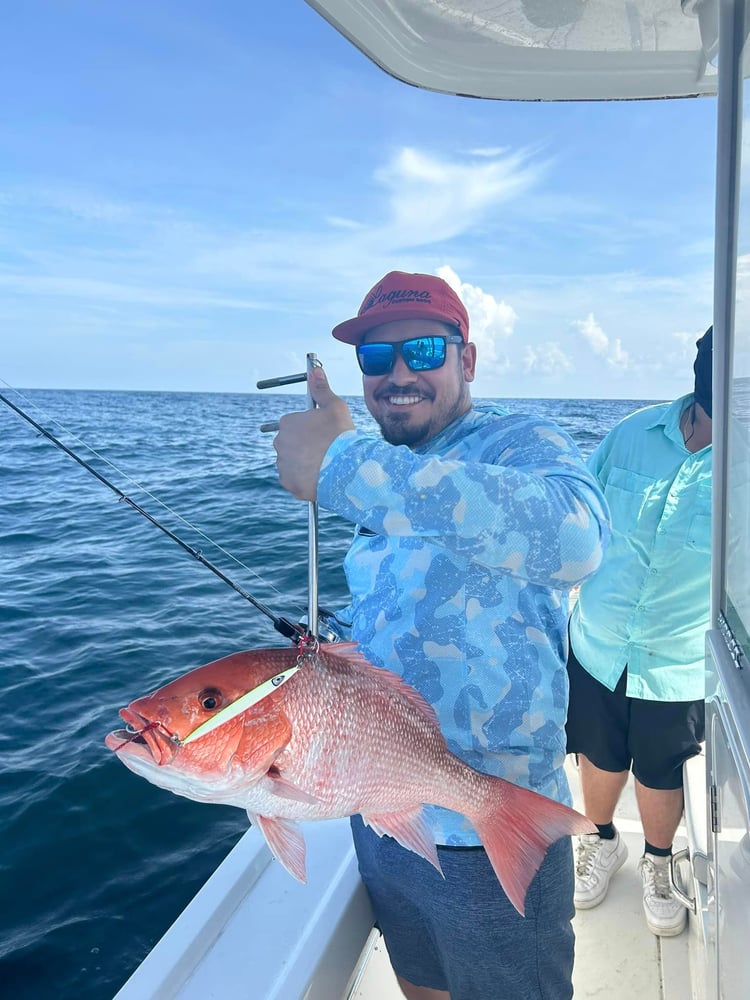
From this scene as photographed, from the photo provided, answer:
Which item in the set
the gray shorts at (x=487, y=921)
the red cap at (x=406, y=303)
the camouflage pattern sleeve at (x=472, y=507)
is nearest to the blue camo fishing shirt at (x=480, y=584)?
the camouflage pattern sleeve at (x=472, y=507)

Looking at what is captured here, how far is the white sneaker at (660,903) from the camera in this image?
7.60ft

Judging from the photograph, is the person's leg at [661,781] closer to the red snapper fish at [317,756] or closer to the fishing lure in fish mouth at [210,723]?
the red snapper fish at [317,756]

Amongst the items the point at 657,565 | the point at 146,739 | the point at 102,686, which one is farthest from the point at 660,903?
the point at 102,686

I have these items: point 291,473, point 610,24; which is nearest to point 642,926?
point 291,473

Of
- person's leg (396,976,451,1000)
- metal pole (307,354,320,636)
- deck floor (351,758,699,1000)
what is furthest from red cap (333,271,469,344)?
deck floor (351,758,699,1000)

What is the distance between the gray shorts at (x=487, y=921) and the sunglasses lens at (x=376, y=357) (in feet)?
3.50

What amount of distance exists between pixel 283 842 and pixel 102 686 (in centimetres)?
423

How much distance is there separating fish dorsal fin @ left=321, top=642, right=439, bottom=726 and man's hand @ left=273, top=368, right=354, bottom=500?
254 mm

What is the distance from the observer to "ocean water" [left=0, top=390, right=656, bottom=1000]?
9.84ft

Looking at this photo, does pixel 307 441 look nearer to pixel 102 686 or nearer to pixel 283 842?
pixel 283 842

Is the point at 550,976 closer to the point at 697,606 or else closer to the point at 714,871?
the point at 714,871

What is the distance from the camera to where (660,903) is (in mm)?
2336

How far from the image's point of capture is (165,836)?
11.7 ft

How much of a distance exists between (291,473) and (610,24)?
1.35 meters
